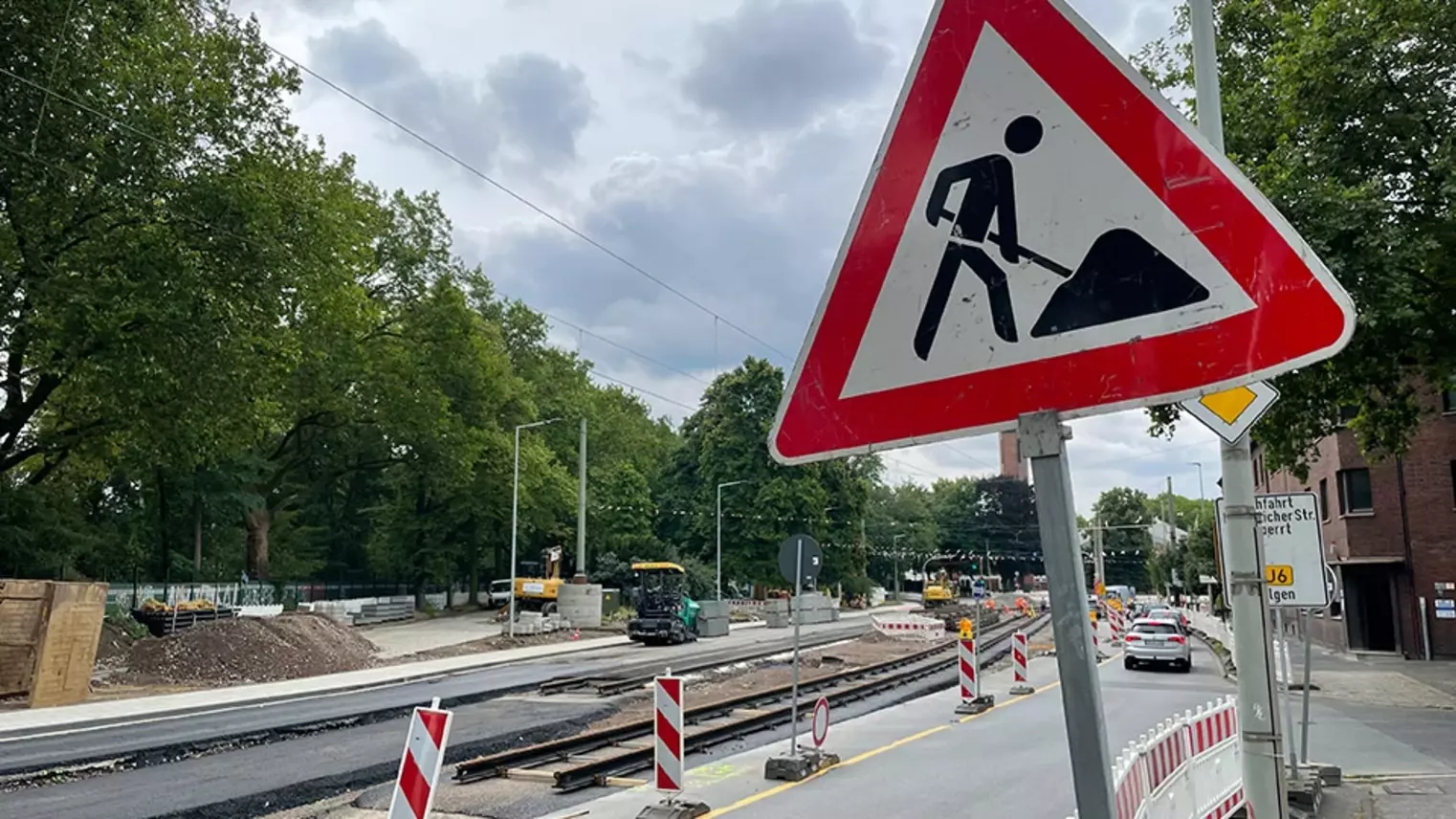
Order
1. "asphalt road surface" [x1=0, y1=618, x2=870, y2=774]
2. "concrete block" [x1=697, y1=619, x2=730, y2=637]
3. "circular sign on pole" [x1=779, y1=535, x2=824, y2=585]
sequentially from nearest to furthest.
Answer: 1. "circular sign on pole" [x1=779, y1=535, x2=824, y2=585]
2. "asphalt road surface" [x1=0, y1=618, x2=870, y2=774]
3. "concrete block" [x1=697, y1=619, x2=730, y2=637]

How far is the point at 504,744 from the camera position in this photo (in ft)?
46.2

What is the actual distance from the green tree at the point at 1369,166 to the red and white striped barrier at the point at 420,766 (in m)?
12.0

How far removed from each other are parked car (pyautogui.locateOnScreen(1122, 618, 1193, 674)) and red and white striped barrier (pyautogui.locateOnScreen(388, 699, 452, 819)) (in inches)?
860

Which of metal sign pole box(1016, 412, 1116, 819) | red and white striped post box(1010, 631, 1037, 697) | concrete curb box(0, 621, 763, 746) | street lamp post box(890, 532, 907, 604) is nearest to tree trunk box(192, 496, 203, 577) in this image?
concrete curb box(0, 621, 763, 746)

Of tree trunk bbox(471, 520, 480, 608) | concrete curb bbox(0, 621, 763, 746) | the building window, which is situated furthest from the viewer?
tree trunk bbox(471, 520, 480, 608)

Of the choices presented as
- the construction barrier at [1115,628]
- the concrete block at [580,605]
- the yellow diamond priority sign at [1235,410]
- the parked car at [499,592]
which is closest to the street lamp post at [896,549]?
the parked car at [499,592]

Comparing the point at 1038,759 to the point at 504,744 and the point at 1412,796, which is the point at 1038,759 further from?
the point at 504,744

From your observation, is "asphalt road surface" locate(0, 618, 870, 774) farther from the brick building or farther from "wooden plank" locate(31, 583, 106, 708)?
the brick building

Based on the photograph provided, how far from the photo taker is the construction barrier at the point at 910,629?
35438 mm

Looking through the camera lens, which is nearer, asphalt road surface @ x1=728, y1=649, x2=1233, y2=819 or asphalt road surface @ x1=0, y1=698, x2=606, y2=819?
asphalt road surface @ x1=728, y1=649, x2=1233, y2=819

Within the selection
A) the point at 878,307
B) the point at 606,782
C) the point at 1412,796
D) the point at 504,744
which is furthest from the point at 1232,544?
the point at 504,744

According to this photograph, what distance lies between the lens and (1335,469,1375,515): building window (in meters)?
33.4

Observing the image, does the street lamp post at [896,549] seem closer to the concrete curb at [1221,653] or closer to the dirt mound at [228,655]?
the concrete curb at [1221,653]

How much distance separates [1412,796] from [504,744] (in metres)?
10.9
